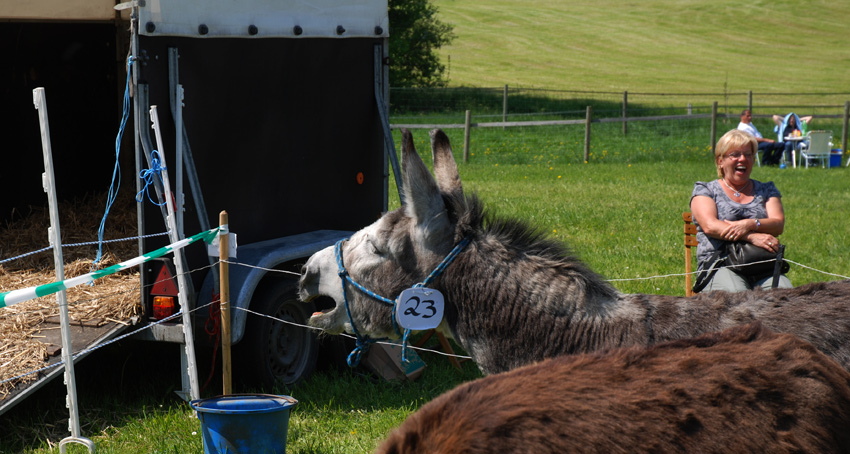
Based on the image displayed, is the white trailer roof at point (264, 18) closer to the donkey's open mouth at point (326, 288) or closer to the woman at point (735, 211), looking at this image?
the donkey's open mouth at point (326, 288)

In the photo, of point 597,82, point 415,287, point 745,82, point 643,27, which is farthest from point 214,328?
point 643,27

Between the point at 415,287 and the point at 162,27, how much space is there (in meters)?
2.52

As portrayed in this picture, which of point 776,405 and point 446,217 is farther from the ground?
point 446,217

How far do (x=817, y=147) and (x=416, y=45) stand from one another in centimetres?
2043

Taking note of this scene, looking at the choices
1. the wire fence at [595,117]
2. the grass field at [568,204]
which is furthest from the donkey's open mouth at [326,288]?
the wire fence at [595,117]

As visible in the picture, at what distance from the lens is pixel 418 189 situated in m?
3.23

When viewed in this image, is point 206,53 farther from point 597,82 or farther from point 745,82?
point 745,82

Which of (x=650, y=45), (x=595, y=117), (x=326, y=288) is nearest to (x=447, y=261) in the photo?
(x=326, y=288)

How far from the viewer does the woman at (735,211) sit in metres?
5.09

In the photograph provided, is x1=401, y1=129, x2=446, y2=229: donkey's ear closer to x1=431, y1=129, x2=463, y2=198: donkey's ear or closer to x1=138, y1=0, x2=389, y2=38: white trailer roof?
x1=431, y1=129, x2=463, y2=198: donkey's ear

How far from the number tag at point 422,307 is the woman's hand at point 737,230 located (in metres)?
2.51

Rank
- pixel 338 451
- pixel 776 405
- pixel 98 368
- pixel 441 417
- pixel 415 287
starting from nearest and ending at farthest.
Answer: pixel 441 417, pixel 776 405, pixel 415 287, pixel 338 451, pixel 98 368

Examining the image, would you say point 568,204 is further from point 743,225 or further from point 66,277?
point 66,277

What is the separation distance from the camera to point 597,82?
4641cm
